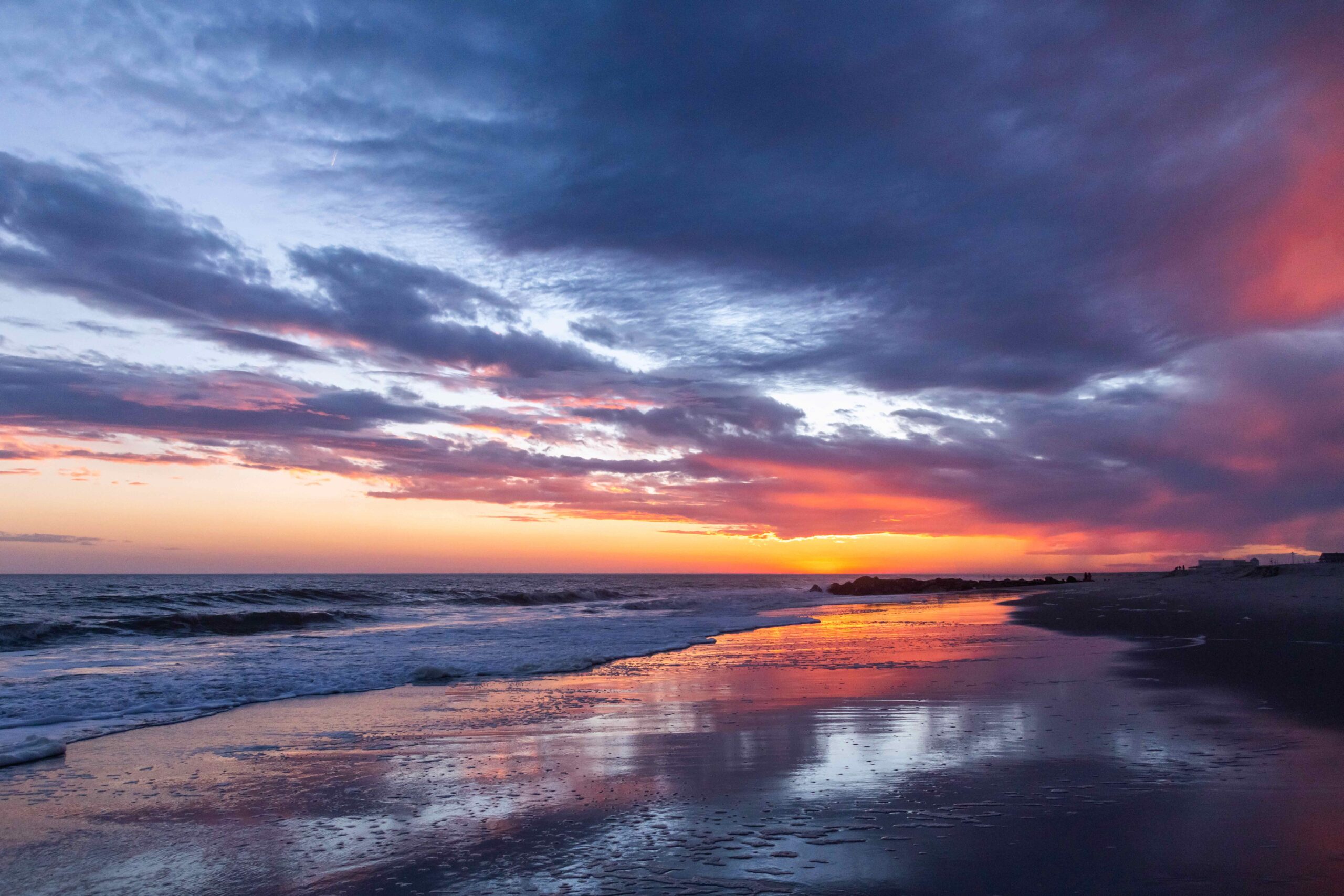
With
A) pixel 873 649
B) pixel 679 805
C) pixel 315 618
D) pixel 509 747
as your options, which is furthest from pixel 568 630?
pixel 679 805

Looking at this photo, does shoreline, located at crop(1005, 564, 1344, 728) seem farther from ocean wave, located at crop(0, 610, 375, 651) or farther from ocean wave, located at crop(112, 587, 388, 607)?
ocean wave, located at crop(112, 587, 388, 607)

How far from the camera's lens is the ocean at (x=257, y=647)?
11617mm

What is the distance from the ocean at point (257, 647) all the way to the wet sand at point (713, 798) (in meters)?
1.94

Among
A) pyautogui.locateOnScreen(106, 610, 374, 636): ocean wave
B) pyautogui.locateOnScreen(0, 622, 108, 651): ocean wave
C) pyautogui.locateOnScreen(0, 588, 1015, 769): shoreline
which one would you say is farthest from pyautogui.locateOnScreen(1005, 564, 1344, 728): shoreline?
pyautogui.locateOnScreen(106, 610, 374, 636): ocean wave

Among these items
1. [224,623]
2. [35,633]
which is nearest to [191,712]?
[35,633]

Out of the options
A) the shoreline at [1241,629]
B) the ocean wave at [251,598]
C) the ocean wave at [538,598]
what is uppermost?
the shoreline at [1241,629]

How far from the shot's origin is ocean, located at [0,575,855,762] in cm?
1162

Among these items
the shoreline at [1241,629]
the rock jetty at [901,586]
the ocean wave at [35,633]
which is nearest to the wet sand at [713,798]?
the shoreline at [1241,629]

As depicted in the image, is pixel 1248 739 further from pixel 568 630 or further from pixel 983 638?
pixel 568 630

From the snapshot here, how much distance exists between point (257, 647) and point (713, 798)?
1931 centimetres

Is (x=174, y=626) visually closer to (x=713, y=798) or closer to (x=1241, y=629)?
(x=713, y=798)

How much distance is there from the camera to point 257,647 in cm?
2130

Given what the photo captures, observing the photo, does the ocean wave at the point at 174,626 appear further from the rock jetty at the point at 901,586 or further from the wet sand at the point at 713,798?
the rock jetty at the point at 901,586

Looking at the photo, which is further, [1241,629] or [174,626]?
[174,626]
